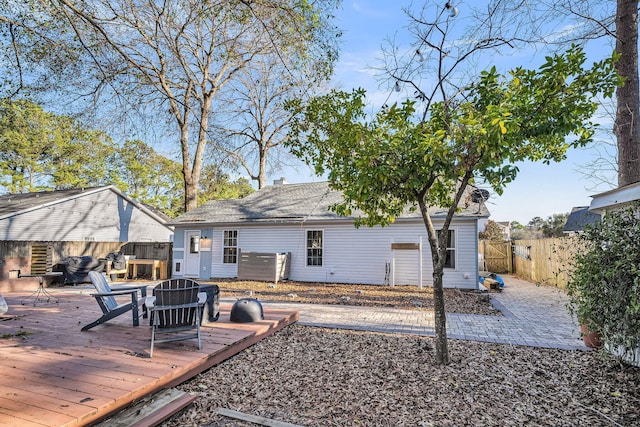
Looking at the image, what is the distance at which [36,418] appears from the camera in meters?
2.49

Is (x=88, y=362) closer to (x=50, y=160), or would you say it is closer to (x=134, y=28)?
(x=134, y=28)

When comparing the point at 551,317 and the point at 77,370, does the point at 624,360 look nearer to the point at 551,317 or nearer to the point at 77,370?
the point at 551,317

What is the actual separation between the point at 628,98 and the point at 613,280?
13.7 ft

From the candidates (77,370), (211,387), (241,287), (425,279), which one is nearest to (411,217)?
(425,279)

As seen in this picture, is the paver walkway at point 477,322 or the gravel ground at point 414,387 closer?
the gravel ground at point 414,387

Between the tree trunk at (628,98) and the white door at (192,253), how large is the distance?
14.3 metres

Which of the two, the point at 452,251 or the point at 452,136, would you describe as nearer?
the point at 452,136

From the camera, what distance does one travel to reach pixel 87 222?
1648cm

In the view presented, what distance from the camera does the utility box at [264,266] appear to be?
12766 mm

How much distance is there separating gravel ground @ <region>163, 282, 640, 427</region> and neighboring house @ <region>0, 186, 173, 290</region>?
1067 cm

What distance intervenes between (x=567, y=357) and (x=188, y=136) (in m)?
17.9

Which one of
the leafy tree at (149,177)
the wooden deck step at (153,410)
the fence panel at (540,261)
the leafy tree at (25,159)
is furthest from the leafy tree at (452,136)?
the leafy tree at (149,177)

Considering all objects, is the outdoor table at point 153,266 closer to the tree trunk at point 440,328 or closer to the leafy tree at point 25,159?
the leafy tree at point 25,159

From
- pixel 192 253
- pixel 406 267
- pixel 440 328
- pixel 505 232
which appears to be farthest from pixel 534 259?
pixel 505 232
